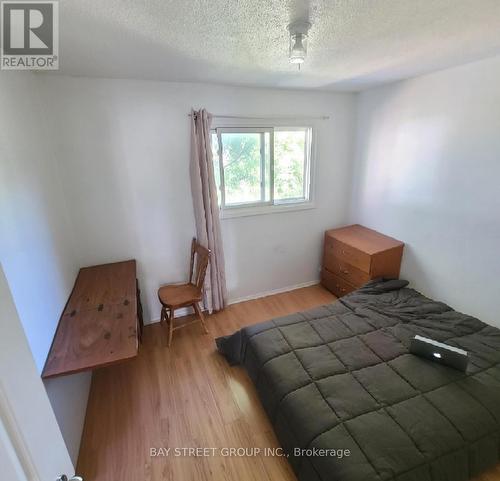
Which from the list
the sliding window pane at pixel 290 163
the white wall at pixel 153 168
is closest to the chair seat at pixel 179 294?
the white wall at pixel 153 168

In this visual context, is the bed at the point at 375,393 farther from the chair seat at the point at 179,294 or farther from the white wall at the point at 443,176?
the chair seat at the point at 179,294

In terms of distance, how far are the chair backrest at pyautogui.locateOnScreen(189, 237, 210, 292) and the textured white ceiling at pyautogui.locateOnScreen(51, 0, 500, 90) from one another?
150 cm

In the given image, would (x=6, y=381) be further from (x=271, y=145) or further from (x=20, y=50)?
(x=271, y=145)

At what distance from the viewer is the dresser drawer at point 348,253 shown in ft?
9.45

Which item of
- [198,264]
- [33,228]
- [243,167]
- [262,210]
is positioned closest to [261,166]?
[243,167]

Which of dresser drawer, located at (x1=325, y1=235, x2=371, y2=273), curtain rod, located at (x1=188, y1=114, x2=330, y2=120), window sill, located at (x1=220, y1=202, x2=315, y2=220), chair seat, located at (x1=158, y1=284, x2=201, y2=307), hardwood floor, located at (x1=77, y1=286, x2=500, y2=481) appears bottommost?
hardwood floor, located at (x1=77, y1=286, x2=500, y2=481)

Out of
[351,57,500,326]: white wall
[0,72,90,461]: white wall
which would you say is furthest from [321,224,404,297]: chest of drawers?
[0,72,90,461]: white wall

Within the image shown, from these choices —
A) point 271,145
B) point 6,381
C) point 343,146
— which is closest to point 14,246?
point 6,381

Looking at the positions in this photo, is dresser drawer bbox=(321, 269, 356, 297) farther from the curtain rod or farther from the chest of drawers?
the curtain rod

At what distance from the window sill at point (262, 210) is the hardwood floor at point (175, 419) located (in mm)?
1294

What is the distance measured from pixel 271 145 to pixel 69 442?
2916 mm

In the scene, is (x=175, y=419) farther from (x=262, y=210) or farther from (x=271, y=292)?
(x=262, y=210)

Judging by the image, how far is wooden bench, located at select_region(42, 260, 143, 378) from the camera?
58.5 inches

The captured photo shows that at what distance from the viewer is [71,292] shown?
2.18 meters
